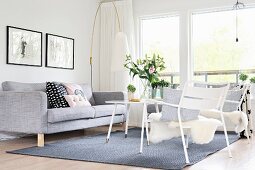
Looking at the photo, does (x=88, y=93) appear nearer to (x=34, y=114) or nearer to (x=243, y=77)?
(x=34, y=114)

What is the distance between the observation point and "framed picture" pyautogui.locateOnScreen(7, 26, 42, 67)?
5.00 m

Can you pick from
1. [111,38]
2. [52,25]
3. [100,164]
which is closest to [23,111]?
[100,164]

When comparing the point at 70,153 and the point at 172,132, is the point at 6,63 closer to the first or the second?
the point at 70,153

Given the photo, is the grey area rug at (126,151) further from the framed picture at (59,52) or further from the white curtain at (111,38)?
the white curtain at (111,38)

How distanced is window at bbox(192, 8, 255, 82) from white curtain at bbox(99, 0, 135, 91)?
1.17 meters

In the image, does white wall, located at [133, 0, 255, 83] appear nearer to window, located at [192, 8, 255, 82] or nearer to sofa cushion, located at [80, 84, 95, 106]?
window, located at [192, 8, 255, 82]

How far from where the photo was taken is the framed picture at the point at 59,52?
570 centimetres

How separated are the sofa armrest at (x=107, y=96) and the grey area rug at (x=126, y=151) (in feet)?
4.35

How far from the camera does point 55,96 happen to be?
4.92 metres

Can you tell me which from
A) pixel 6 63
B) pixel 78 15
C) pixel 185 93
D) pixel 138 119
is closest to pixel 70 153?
pixel 185 93

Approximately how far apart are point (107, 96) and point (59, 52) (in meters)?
1.05

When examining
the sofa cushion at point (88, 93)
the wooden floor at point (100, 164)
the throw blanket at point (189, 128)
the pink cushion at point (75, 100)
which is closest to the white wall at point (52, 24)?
the sofa cushion at point (88, 93)

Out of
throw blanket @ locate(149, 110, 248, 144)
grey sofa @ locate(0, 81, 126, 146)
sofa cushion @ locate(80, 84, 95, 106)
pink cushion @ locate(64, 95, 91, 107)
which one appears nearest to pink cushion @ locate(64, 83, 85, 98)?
pink cushion @ locate(64, 95, 91, 107)

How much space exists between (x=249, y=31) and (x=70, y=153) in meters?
3.89
